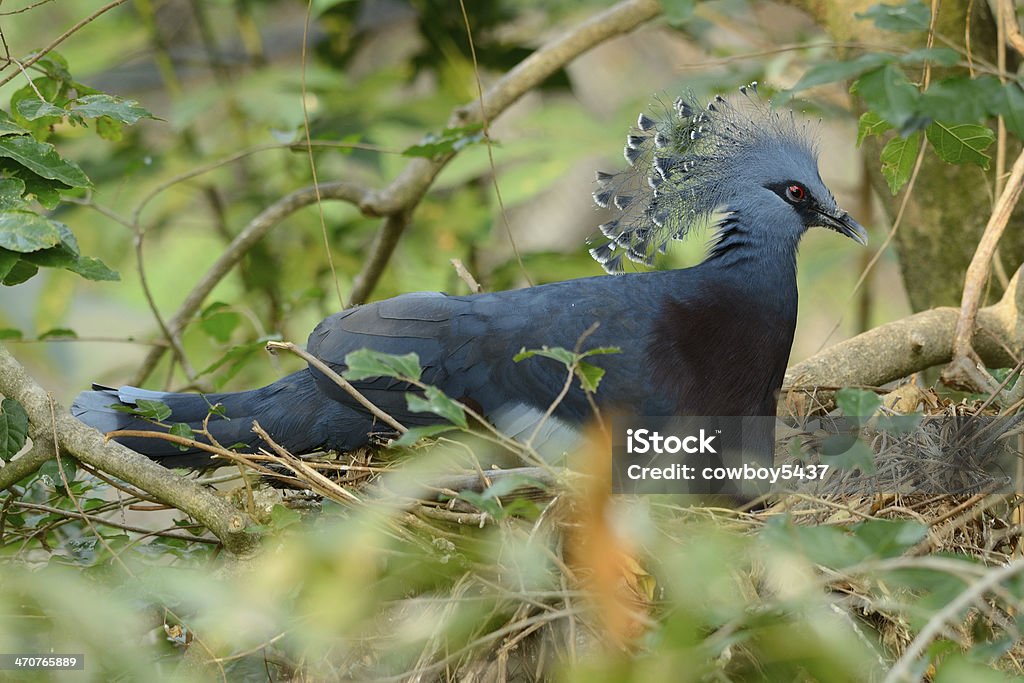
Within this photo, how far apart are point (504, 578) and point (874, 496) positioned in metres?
0.76

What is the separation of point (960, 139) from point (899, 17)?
0.46 metres

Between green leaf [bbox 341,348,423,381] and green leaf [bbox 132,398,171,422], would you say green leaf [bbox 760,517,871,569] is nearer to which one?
green leaf [bbox 341,348,423,381]

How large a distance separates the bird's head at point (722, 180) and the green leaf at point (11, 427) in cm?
135

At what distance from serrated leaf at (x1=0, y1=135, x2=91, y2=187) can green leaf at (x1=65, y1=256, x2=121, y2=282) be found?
0.52 ft

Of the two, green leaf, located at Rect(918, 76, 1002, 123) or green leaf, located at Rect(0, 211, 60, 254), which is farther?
green leaf, located at Rect(0, 211, 60, 254)

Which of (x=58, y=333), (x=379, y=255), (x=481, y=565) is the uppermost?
(x=379, y=255)

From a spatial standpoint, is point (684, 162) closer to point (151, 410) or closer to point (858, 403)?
point (858, 403)

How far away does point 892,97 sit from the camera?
4.34 ft

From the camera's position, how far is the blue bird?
221cm

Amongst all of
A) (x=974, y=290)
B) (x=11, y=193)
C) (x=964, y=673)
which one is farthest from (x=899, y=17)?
(x=11, y=193)

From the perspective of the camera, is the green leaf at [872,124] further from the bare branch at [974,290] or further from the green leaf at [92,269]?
the green leaf at [92,269]

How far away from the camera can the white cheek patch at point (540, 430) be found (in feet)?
7.00

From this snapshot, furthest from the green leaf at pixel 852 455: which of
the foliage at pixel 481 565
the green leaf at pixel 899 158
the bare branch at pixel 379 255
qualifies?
the bare branch at pixel 379 255

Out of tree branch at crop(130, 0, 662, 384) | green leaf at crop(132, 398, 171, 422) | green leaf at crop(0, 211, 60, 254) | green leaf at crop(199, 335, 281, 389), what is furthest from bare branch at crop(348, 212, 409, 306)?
green leaf at crop(0, 211, 60, 254)
